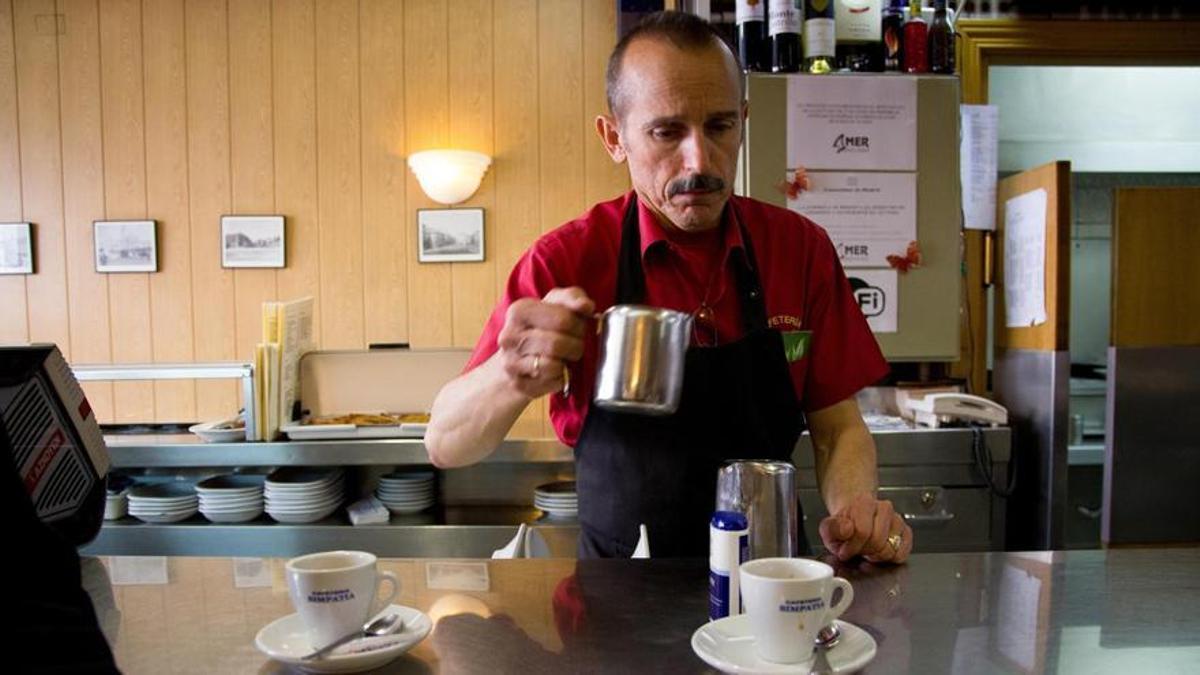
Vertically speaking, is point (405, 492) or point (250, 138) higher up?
point (250, 138)

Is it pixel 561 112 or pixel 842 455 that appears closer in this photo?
pixel 842 455

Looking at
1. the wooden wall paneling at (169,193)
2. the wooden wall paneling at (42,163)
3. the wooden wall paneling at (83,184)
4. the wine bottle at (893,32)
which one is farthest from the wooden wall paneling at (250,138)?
the wine bottle at (893,32)

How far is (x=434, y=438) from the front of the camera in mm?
1462

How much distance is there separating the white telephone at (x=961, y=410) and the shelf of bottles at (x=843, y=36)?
1088mm

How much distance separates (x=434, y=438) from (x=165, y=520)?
67.9 inches

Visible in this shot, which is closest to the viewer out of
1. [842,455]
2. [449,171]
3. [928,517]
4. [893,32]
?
[842,455]

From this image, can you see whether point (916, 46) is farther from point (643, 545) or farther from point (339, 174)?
point (339, 174)

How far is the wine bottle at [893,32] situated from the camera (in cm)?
288

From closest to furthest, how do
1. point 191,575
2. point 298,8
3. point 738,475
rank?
point 738,475 < point 191,575 < point 298,8

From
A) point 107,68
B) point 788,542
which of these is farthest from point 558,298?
point 107,68

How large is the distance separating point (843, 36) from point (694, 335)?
5.78ft

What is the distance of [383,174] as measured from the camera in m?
4.14

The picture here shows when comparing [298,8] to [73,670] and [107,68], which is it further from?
[73,670]

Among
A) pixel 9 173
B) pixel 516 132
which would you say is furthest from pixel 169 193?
pixel 516 132
